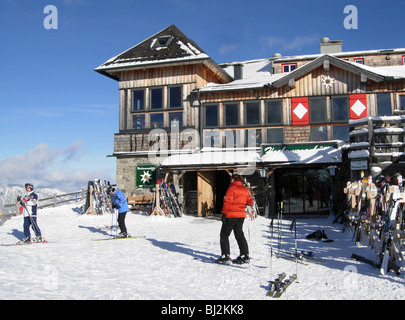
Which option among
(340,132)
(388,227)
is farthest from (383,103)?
(388,227)

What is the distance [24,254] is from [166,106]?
12.5 m

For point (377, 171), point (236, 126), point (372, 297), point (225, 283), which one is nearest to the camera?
point (372, 297)

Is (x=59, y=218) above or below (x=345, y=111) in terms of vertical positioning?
below

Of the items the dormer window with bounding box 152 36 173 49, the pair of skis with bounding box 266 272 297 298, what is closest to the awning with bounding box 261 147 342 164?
the dormer window with bounding box 152 36 173 49

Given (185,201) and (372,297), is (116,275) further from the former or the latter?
(185,201)

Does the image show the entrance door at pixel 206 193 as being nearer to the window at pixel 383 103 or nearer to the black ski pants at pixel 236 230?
the window at pixel 383 103

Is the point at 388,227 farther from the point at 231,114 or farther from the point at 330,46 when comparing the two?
the point at 330,46

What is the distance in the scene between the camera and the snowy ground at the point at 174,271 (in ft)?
17.4

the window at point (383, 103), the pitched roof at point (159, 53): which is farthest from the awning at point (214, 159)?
the window at point (383, 103)

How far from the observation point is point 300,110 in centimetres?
1841

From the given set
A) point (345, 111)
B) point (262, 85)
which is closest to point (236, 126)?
point (262, 85)

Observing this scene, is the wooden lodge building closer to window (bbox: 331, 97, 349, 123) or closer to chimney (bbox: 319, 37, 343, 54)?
window (bbox: 331, 97, 349, 123)

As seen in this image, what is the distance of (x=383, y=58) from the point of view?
23047 mm

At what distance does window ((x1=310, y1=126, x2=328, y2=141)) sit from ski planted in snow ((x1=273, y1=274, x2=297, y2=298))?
514 inches
